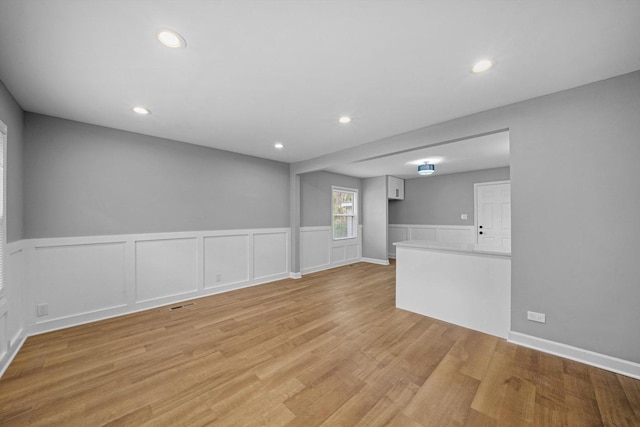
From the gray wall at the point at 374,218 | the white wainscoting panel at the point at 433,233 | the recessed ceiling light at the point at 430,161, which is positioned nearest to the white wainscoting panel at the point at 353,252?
the gray wall at the point at 374,218

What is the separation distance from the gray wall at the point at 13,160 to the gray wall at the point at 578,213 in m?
4.78

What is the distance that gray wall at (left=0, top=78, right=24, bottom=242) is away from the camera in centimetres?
222

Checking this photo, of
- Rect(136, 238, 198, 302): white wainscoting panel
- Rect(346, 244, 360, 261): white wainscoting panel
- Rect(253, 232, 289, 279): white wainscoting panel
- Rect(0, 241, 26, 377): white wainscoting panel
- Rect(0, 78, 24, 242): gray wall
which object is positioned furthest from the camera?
Rect(346, 244, 360, 261): white wainscoting panel

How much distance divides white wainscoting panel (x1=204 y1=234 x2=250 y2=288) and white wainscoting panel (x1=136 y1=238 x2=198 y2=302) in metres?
0.21

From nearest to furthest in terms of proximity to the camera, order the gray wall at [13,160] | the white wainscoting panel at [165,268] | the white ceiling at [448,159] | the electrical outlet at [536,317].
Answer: the gray wall at [13,160]
the electrical outlet at [536,317]
the white wainscoting panel at [165,268]
the white ceiling at [448,159]

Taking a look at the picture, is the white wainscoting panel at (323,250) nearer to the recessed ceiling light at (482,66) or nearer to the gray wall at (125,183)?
the gray wall at (125,183)

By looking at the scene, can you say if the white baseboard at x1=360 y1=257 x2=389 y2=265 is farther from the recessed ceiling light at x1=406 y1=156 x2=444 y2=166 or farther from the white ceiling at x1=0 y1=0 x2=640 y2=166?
the white ceiling at x1=0 y1=0 x2=640 y2=166

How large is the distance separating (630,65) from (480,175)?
4517mm

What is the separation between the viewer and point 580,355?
2.18m

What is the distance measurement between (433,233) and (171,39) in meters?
7.13

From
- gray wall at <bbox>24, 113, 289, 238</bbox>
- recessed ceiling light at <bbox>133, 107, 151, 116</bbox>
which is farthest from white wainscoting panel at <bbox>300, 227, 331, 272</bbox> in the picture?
recessed ceiling light at <bbox>133, 107, 151, 116</bbox>

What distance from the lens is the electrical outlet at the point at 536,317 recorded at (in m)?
2.36

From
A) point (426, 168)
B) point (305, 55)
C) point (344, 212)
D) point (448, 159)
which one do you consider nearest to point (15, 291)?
point (305, 55)

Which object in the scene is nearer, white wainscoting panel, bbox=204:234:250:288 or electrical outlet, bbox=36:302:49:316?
electrical outlet, bbox=36:302:49:316
